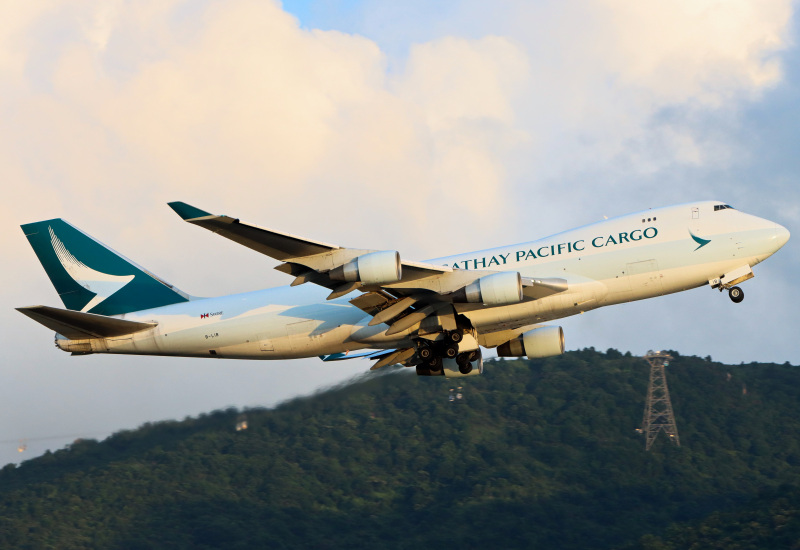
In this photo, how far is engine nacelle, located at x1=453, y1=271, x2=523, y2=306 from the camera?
36250mm

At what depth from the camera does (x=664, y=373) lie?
111 m

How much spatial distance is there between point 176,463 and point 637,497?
139 feet

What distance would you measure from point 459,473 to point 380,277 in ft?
206

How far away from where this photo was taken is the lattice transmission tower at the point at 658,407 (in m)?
103

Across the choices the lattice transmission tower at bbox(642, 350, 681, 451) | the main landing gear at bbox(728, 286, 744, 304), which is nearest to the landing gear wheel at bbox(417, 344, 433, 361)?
the main landing gear at bbox(728, 286, 744, 304)

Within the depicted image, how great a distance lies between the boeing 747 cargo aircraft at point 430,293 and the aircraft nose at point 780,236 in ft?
0.18

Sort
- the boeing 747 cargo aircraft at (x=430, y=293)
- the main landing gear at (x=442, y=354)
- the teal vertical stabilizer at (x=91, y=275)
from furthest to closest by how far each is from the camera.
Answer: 1. the teal vertical stabilizer at (x=91, y=275)
2. the main landing gear at (x=442, y=354)
3. the boeing 747 cargo aircraft at (x=430, y=293)

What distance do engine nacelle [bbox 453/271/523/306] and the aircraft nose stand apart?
10489mm

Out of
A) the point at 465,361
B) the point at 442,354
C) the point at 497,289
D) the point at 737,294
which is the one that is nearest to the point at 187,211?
the point at 497,289

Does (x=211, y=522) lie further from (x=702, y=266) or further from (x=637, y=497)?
(x=702, y=266)

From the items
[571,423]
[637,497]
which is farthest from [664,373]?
[637,497]

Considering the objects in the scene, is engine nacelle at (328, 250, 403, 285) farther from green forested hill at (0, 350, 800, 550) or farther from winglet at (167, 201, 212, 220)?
green forested hill at (0, 350, 800, 550)

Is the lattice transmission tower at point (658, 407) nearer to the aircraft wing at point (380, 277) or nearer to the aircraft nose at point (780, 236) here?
the aircraft nose at point (780, 236)

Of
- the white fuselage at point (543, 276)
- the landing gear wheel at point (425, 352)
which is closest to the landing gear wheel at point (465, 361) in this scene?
the landing gear wheel at point (425, 352)
